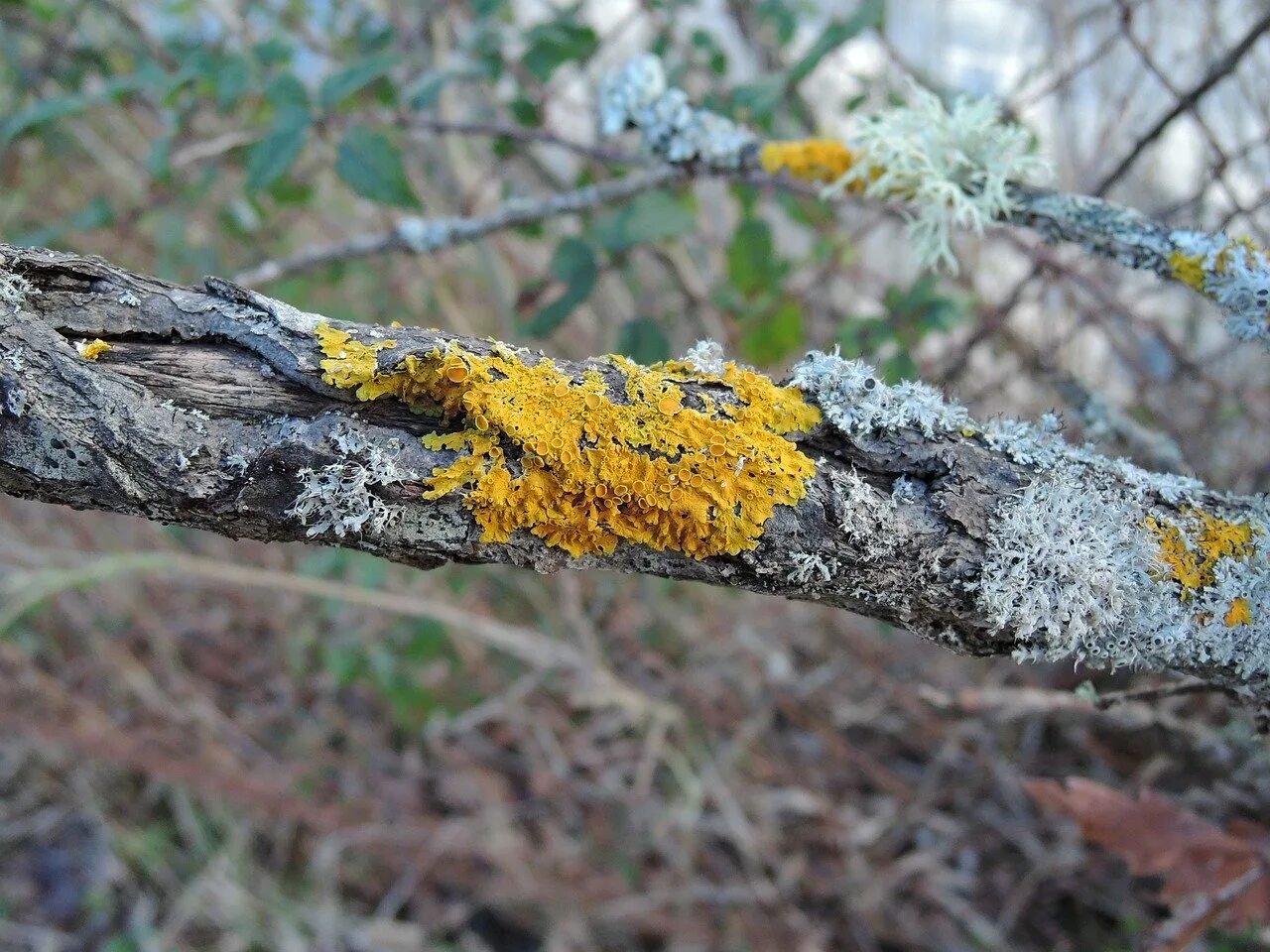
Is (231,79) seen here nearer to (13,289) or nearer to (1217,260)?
(13,289)

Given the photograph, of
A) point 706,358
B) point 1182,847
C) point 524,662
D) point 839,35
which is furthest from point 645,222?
point 524,662

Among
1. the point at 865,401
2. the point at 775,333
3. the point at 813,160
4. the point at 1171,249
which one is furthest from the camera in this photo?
the point at 775,333

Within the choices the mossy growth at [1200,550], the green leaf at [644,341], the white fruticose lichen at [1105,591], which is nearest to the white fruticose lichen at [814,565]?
the white fruticose lichen at [1105,591]

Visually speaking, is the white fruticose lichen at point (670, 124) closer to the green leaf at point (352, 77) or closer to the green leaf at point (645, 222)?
the green leaf at point (645, 222)

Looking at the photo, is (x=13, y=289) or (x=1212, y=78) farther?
(x=1212, y=78)

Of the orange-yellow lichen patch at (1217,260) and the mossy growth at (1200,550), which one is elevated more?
the orange-yellow lichen patch at (1217,260)

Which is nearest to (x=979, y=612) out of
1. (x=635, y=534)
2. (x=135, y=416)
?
(x=635, y=534)
